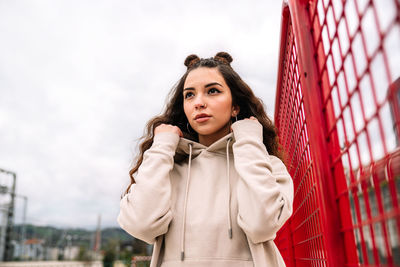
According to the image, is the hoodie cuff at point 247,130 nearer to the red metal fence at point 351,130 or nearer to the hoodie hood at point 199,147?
the hoodie hood at point 199,147

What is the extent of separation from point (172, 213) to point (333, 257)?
0.75 m

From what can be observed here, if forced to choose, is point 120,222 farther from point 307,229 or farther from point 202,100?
point 307,229

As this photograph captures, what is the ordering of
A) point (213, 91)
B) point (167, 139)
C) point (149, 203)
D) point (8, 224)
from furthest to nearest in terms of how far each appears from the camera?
point (8, 224) → point (213, 91) → point (167, 139) → point (149, 203)

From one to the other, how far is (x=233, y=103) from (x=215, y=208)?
0.66m

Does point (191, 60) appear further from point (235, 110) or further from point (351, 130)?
point (351, 130)

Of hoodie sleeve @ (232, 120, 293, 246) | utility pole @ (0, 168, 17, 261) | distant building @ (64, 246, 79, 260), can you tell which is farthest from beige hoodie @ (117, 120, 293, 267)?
distant building @ (64, 246, 79, 260)

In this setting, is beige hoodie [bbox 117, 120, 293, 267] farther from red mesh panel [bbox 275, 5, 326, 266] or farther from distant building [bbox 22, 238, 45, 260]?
distant building [bbox 22, 238, 45, 260]

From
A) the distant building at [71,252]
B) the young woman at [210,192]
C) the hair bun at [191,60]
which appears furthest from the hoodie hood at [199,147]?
the distant building at [71,252]

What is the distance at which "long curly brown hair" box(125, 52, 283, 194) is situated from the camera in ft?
6.28

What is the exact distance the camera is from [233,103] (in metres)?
1.94

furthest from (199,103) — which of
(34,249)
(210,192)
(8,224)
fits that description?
(34,249)

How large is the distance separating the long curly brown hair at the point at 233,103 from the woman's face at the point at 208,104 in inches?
3.1

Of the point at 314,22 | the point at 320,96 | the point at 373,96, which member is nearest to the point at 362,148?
the point at 373,96

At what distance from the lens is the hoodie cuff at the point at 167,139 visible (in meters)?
1.68
